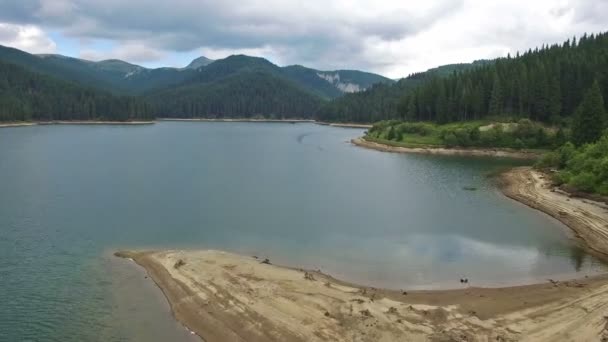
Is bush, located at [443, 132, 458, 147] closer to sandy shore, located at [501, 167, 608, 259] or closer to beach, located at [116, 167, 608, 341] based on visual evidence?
sandy shore, located at [501, 167, 608, 259]

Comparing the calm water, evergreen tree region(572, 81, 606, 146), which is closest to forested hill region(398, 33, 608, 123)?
evergreen tree region(572, 81, 606, 146)

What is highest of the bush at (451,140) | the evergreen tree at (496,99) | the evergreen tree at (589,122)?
the evergreen tree at (496,99)

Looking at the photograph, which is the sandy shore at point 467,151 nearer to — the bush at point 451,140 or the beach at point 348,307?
the bush at point 451,140

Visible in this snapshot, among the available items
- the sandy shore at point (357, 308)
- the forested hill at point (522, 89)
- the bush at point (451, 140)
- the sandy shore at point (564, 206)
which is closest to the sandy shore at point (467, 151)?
the bush at point (451, 140)

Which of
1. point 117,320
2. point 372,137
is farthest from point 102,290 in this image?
point 372,137

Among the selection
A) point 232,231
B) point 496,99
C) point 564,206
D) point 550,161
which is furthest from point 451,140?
point 232,231

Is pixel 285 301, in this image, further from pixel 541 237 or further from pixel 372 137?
pixel 372 137
